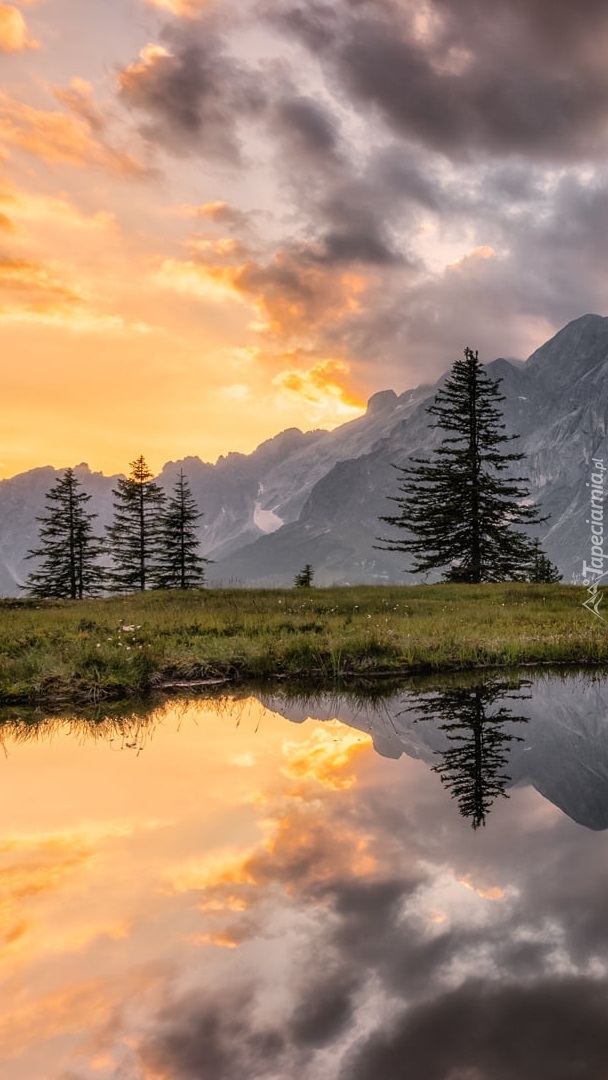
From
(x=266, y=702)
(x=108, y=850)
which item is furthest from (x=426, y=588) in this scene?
(x=108, y=850)

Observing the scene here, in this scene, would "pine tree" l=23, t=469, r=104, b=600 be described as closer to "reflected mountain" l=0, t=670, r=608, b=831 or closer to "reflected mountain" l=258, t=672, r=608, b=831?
"reflected mountain" l=0, t=670, r=608, b=831

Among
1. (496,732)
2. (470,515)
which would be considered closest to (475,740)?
(496,732)

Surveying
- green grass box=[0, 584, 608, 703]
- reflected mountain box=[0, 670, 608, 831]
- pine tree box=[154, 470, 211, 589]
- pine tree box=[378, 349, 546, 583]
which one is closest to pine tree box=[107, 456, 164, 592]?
pine tree box=[154, 470, 211, 589]

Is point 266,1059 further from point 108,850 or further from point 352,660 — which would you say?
point 352,660

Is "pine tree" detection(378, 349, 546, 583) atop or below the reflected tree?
atop

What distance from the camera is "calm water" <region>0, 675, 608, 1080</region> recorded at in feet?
8.70

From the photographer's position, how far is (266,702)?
10.3 meters

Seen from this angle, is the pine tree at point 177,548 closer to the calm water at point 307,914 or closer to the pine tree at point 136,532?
the pine tree at point 136,532

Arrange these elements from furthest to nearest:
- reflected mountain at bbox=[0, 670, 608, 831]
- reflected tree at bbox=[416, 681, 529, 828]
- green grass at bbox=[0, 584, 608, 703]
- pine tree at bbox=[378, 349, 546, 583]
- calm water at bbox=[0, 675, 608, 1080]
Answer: pine tree at bbox=[378, 349, 546, 583] < green grass at bbox=[0, 584, 608, 703] < reflected mountain at bbox=[0, 670, 608, 831] < reflected tree at bbox=[416, 681, 529, 828] < calm water at bbox=[0, 675, 608, 1080]

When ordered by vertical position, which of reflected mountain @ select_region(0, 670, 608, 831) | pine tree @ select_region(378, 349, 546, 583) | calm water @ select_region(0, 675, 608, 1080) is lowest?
reflected mountain @ select_region(0, 670, 608, 831)

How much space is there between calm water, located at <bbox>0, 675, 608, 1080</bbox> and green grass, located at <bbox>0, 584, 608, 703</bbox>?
15.0 ft

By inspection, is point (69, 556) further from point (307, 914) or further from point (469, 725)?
point (307, 914)

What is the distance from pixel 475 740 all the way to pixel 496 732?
483 millimetres

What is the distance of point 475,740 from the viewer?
296 inches
